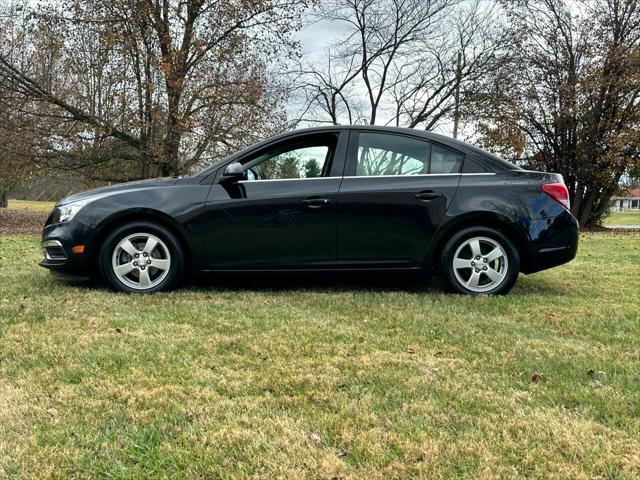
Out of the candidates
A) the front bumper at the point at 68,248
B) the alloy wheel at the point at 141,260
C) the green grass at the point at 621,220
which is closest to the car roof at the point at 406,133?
the alloy wheel at the point at 141,260

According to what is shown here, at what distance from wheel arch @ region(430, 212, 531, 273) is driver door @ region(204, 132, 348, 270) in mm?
949

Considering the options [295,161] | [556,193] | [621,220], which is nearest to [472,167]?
[556,193]

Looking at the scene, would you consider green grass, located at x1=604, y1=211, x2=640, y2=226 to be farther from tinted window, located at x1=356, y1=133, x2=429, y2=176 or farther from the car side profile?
tinted window, located at x1=356, y1=133, x2=429, y2=176

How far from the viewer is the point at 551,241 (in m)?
4.73

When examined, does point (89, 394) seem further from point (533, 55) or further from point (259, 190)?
point (533, 55)

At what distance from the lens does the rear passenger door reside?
4.66 m

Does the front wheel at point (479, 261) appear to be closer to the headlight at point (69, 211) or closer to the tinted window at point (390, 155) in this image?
the tinted window at point (390, 155)

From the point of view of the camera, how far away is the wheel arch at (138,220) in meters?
4.63

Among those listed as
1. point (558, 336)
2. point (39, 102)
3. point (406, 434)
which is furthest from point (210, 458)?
point (39, 102)

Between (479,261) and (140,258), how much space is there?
3.02 m

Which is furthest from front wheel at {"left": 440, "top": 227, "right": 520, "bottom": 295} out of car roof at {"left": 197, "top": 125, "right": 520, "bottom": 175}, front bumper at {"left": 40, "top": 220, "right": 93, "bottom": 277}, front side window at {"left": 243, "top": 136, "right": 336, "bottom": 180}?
front bumper at {"left": 40, "top": 220, "right": 93, "bottom": 277}

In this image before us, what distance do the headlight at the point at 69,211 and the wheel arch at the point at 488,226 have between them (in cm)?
314

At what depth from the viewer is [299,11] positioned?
15.2 meters

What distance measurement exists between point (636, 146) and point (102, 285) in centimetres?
1707
